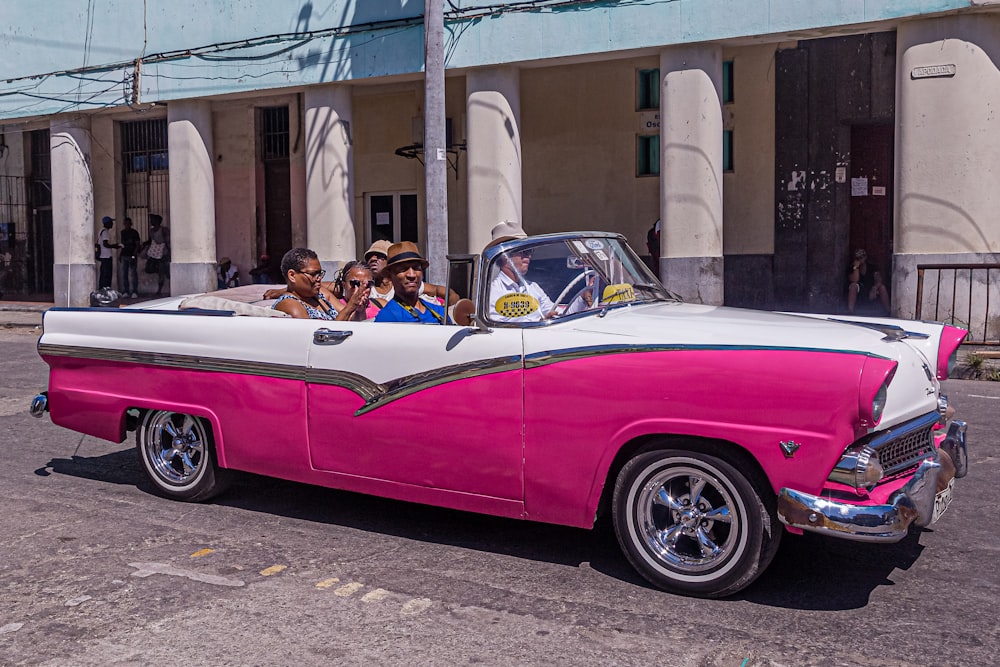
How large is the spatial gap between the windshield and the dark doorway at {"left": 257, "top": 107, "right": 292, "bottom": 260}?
1872 cm

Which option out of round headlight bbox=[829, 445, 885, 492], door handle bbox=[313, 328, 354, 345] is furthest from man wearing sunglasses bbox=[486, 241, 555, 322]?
round headlight bbox=[829, 445, 885, 492]

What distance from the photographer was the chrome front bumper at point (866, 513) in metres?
3.67

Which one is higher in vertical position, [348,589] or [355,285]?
[355,285]

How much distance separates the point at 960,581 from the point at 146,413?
433cm

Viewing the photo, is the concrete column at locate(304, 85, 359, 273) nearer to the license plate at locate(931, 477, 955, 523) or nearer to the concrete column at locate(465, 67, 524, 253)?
the concrete column at locate(465, 67, 524, 253)

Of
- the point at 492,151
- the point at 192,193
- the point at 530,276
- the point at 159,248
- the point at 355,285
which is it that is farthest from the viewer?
the point at 159,248

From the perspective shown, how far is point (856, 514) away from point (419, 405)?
77.3 inches

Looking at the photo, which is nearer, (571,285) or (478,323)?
(478,323)

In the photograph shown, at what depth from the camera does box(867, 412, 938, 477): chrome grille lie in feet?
12.6

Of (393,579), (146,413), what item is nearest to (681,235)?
(146,413)

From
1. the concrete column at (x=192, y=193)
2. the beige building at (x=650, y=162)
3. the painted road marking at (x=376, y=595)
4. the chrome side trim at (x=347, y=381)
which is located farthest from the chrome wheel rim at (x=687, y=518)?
the concrete column at (x=192, y=193)

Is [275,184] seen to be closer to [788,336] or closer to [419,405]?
[419,405]

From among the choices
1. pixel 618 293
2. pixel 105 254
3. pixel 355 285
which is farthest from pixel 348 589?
pixel 105 254

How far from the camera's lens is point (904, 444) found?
3980 millimetres
